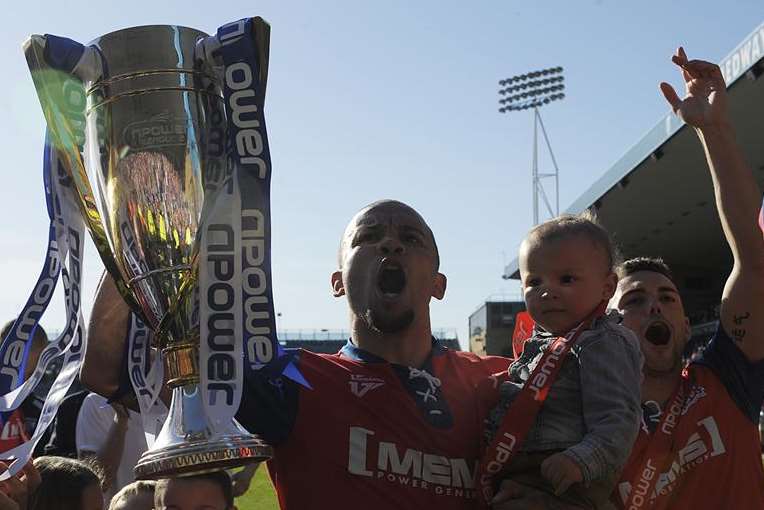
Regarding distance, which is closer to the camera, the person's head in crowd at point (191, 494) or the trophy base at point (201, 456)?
the trophy base at point (201, 456)

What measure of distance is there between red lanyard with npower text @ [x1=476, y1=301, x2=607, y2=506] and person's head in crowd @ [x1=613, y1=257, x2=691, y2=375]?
2.45 feet

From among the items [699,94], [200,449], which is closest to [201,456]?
[200,449]

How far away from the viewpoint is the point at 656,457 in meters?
2.64

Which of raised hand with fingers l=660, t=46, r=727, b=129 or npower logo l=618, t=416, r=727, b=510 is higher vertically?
raised hand with fingers l=660, t=46, r=727, b=129

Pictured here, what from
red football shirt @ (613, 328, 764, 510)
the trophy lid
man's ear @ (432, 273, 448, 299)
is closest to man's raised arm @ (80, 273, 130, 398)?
the trophy lid

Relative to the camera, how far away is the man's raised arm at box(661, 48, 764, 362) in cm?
271

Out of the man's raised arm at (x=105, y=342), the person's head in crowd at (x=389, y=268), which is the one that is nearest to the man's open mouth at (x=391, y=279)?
the person's head in crowd at (x=389, y=268)

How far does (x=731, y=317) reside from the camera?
2.79 metres

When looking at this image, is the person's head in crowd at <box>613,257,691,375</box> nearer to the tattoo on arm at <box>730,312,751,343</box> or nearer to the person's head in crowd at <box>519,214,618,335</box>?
the tattoo on arm at <box>730,312,751,343</box>

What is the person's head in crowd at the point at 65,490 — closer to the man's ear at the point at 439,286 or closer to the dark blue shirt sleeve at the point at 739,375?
the man's ear at the point at 439,286

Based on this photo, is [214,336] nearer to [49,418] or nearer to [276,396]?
[276,396]

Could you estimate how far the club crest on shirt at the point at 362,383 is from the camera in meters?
2.27

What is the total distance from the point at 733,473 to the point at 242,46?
1802 mm

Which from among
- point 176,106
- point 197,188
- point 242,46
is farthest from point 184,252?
point 242,46
